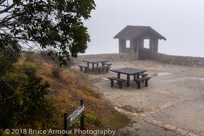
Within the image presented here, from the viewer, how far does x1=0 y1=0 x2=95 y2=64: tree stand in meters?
4.47

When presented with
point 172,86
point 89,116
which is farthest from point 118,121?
point 172,86

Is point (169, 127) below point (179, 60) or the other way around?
below

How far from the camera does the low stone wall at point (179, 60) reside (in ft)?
63.4

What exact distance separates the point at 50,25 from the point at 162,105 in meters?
6.21

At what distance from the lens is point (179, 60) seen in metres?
20.6

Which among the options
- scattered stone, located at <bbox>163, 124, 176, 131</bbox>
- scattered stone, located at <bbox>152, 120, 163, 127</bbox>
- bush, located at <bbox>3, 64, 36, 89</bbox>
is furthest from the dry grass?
scattered stone, located at <bbox>163, 124, 176, 131</bbox>

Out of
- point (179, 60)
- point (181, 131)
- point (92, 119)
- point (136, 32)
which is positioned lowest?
point (181, 131)

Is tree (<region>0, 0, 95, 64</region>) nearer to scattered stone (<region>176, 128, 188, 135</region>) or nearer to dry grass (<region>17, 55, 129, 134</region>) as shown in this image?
dry grass (<region>17, 55, 129, 134</region>)

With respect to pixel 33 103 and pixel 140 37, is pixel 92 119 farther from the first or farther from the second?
pixel 140 37

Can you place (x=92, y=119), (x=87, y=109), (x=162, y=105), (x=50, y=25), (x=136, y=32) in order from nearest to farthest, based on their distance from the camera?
(x=50, y=25) < (x=92, y=119) < (x=87, y=109) < (x=162, y=105) < (x=136, y=32)

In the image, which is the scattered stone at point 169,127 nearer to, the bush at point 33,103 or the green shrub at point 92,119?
the green shrub at point 92,119

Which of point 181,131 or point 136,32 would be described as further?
point 136,32

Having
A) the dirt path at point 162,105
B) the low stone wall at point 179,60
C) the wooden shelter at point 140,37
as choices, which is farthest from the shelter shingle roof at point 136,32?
the dirt path at point 162,105

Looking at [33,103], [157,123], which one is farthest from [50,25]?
[157,123]
